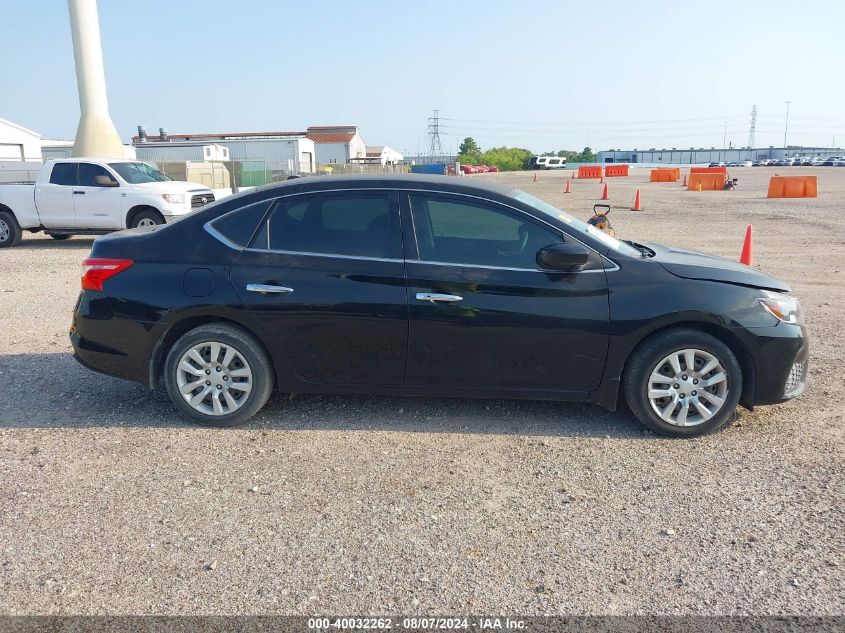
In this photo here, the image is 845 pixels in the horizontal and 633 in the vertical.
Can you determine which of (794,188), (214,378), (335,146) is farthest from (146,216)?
(335,146)

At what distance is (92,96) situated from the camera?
31.4m

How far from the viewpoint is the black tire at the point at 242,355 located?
4.88 metres

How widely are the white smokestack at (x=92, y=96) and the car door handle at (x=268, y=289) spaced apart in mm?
29964

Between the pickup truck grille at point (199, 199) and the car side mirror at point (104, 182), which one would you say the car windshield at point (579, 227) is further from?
the car side mirror at point (104, 182)

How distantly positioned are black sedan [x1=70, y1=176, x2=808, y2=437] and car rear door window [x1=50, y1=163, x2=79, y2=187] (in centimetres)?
1089

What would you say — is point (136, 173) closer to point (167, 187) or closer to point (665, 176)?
point (167, 187)

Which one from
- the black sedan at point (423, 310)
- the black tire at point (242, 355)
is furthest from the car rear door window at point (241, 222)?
the black tire at point (242, 355)

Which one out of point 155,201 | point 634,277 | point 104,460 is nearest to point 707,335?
point 634,277

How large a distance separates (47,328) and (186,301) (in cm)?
389

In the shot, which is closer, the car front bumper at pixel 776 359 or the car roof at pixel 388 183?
the car front bumper at pixel 776 359

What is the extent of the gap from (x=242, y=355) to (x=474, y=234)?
5.90ft

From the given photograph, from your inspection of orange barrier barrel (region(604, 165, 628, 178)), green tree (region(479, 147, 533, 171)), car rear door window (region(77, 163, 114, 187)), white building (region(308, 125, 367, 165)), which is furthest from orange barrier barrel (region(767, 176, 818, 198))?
green tree (region(479, 147, 533, 171))

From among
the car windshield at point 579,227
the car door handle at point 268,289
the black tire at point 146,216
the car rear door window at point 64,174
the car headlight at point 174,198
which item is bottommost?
the black tire at point 146,216

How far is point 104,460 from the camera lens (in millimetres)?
4473
